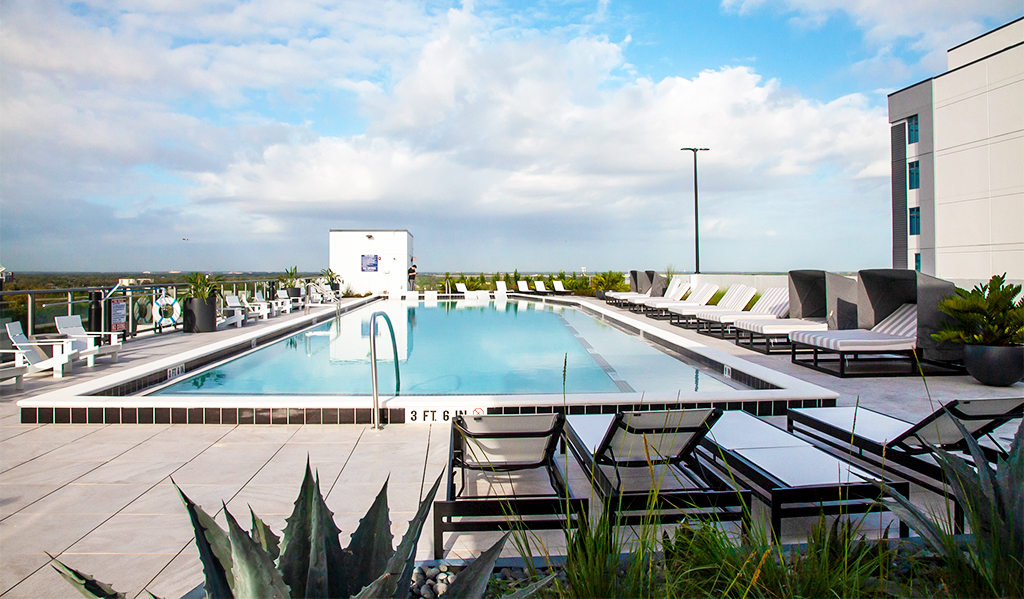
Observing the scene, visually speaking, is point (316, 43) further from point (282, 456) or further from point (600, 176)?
point (600, 176)

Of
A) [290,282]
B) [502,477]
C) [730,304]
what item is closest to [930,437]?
[502,477]

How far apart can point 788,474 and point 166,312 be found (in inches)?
423

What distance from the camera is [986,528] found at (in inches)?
66.9

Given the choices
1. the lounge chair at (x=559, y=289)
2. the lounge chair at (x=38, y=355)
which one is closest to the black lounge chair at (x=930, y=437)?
Answer: the lounge chair at (x=38, y=355)

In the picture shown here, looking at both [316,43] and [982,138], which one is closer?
[316,43]

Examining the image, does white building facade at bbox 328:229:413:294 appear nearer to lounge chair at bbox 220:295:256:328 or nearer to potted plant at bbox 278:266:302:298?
potted plant at bbox 278:266:302:298

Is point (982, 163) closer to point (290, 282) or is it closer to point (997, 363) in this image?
point (997, 363)

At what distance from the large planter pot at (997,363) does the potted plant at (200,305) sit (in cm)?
1102

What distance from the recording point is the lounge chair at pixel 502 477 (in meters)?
2.30

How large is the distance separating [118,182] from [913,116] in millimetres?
30422

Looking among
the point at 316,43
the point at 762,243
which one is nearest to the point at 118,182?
the point at 316,43

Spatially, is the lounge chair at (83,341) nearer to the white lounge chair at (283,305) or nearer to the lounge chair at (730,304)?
the white lounge chair at (283,305)

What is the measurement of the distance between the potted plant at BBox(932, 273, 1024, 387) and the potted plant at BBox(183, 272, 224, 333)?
35.4 ft

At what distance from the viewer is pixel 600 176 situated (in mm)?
26172
